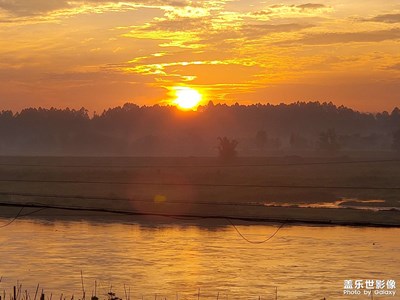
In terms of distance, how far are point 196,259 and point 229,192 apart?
→ 44637 millimetres

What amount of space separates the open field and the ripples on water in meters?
5.48

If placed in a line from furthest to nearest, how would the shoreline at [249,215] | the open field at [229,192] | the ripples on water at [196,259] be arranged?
1. the open field at [229,192]
2. the shoreline at [249,215]
3. the ripples on water at [196,259]

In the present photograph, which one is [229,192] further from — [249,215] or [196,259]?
[196,259]

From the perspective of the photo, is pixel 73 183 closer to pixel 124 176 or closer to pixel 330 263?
pixel 124 176

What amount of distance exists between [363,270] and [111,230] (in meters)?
25.3

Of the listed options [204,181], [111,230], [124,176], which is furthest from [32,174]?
[111,230]

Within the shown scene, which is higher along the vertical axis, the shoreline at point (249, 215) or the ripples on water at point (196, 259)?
the shoreline at point (249, 215)

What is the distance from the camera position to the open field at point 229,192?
72.7 metres

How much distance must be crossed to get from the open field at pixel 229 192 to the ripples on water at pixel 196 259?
548cm

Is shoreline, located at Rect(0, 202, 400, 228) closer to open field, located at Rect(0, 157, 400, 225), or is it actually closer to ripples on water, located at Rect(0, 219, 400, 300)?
open field, located at Rect(0, 157, 400, 225)

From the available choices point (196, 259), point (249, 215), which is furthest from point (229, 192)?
point (196, 259)

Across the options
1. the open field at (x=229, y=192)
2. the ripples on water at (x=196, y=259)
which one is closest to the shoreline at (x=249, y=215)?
the open field at (x=229, y=192)

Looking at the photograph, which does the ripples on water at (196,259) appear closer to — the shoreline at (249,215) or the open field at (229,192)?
the shoreline at (249,215)

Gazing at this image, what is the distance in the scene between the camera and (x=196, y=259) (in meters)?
46.4
